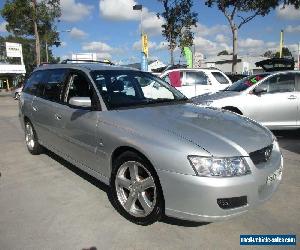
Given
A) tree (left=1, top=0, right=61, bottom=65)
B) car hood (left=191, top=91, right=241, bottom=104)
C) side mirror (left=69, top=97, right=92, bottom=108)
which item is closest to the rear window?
car hood (left=191, top=91, right=241, bottom=104)

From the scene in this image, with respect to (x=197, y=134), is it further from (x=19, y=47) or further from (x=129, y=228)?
(x=19, y=47)

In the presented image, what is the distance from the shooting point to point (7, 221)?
4082mm

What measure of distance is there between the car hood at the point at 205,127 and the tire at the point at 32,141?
302 centimetres

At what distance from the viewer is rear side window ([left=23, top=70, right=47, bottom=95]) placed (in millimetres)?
6536

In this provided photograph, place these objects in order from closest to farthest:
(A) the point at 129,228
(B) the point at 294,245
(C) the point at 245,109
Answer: (B) the point at 294,245 < (A) the point at 129,228 < (C) the point at 245,109

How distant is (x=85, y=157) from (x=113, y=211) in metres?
0.83

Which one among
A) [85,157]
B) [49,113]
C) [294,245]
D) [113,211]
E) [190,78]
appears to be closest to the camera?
[294,245]

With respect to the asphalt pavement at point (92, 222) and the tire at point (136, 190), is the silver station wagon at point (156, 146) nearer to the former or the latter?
the tire at point (136, 190)

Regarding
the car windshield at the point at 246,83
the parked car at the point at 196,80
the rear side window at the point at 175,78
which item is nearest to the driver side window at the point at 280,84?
the car windshield at the point at 246,83

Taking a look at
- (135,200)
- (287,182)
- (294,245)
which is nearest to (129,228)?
(135,200)

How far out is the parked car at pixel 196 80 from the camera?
13.3m

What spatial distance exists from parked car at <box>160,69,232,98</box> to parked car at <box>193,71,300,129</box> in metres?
4.54

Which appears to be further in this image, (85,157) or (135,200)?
(85,157)

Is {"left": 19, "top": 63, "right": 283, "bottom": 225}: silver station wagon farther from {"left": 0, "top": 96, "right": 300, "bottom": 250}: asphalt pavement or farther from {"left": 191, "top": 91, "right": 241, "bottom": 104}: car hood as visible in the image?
{"left": 191, "top": 91, "right": 241, "bottom": 104}: car hood
